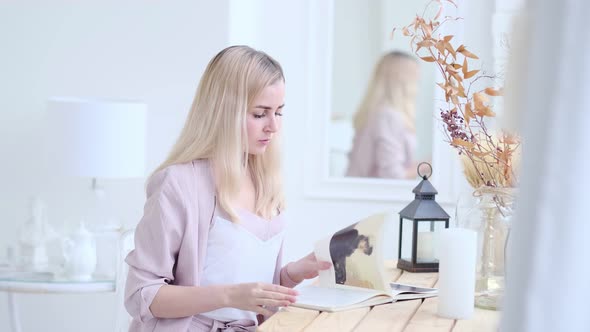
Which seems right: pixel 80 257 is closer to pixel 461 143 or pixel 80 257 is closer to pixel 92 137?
pixel 92 137

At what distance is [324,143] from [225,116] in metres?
2.21

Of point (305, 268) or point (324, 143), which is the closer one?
point (305, 268)

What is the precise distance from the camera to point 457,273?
1.79m

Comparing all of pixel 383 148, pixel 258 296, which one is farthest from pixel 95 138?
pixel 383 148

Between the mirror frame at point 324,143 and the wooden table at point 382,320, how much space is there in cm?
234

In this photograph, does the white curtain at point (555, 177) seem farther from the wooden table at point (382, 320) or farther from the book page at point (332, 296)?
the book page at point (332, 296)

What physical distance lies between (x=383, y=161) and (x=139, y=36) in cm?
192

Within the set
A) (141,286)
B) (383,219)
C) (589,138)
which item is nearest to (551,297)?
(589,138)

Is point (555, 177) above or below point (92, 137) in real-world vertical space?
above

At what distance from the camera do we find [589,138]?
2.51ft

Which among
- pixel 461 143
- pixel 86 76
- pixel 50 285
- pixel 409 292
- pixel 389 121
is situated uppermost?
pixel 86 76

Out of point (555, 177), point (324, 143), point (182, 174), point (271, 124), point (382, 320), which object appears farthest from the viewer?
point (324, 143)

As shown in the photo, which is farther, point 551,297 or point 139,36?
point 139,36

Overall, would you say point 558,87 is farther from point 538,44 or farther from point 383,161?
point 383,161
